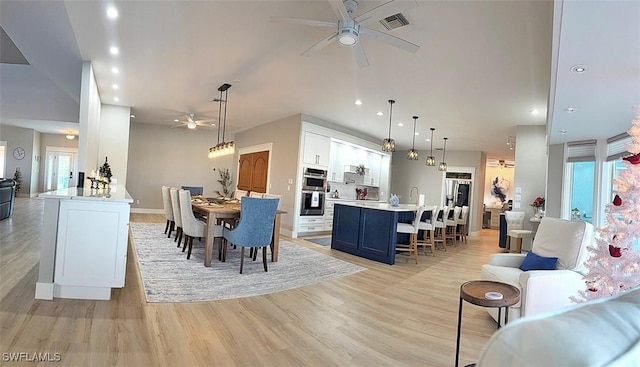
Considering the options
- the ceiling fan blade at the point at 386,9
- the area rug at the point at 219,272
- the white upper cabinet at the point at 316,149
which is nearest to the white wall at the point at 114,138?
the area rug at the point at 219,272

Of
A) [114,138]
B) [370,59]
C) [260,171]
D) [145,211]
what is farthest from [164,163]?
[370,59]

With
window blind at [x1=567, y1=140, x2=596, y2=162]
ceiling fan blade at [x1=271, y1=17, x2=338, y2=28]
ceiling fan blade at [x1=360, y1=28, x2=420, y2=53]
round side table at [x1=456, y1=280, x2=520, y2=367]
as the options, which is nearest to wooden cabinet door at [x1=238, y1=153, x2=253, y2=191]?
ceiling fan blade at [x1=271, y1=17, x2=338, y2=28]

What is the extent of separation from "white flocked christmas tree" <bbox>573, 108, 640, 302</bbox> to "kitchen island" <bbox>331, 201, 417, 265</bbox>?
2.98 m

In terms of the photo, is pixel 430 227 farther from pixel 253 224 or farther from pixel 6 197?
pixel 6 197

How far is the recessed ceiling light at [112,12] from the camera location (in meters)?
3.20

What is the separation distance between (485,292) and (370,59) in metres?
2.94

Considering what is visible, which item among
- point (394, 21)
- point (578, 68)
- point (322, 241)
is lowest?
point (322, 241)

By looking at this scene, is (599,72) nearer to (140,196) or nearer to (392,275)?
(392,275)

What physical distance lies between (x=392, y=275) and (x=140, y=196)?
820cm

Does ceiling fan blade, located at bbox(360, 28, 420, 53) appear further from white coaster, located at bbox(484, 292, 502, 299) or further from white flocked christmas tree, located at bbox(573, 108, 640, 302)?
white coaster, located at bbox(484, 292, 502, 299)

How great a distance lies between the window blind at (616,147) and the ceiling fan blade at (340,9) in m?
4.27

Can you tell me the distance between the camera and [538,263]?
3078 mm

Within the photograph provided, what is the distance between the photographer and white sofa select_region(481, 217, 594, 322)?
2602 millimetres

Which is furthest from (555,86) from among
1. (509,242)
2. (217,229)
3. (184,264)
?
(509,242)
